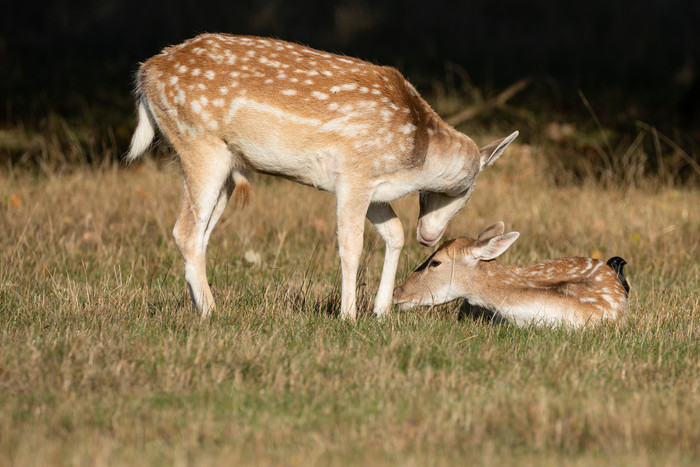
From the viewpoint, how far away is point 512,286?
6.07 meters

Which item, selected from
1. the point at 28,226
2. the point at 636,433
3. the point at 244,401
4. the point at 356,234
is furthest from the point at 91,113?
the point at 636,433

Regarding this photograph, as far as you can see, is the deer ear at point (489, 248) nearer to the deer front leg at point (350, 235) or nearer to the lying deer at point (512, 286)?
the lying deer at point (512, 286)

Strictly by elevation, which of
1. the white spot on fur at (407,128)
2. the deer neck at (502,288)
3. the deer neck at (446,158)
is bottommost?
the deer neck at (502,288)

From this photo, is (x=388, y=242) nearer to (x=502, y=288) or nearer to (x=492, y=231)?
(x=492, y=231)

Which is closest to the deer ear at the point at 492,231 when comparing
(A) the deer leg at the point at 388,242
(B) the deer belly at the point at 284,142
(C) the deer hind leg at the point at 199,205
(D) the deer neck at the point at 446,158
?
(D) the deer neck at the point at 446,158

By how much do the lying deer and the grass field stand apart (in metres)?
0.19

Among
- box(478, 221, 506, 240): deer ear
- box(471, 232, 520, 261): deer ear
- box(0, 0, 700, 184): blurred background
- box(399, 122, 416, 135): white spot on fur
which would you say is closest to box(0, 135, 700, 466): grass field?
box(471, 232, 520, 261): deer ear

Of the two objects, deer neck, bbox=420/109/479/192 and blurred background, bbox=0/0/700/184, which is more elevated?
deer neck, bbox=420/109/479/192

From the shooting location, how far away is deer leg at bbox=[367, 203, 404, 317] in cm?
618

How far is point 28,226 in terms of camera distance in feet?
25.9

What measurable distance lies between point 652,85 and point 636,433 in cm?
1166

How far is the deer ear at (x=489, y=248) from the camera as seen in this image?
6156mm

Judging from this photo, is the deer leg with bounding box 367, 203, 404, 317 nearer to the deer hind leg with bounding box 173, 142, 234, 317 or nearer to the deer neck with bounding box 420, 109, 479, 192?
the deer neck with bounding box 420, 109, 479, 192

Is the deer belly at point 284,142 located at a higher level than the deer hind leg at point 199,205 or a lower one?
higher
